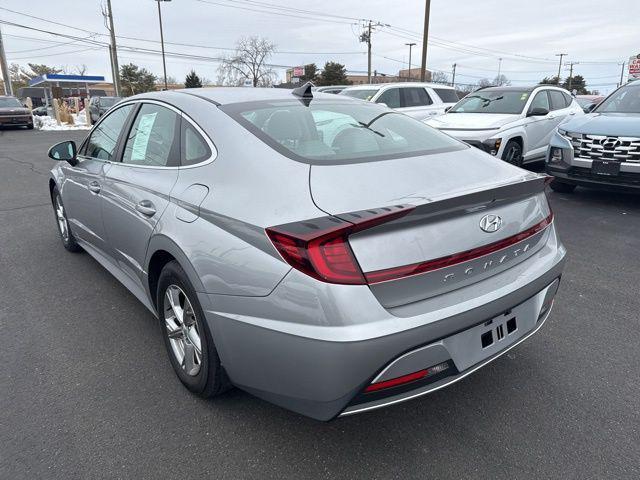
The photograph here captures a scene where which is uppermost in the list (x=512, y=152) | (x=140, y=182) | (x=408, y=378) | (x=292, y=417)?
(x=140, y=182)

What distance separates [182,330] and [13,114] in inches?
1042

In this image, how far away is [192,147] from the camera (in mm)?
2527

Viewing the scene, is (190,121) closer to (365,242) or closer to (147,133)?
(147,133)

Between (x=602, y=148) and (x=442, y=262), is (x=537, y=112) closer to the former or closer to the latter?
(x=602, y=148)

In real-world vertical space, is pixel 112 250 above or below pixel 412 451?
above

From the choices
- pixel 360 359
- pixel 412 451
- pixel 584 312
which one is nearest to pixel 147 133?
pixel 360 359

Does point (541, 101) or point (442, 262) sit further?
point (541, 101)

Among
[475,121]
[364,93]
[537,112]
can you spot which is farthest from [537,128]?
[364,93]

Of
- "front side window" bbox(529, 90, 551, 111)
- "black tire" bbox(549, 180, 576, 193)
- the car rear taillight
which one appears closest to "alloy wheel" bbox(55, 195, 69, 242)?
the car rear taillight

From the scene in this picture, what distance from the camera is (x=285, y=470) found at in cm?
206

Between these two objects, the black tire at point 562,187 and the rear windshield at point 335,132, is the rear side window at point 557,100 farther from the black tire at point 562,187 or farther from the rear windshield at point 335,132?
the rear windshield at point 335,132

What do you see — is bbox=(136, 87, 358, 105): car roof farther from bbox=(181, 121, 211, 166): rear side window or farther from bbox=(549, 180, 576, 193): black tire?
bbox=(549, 180, 576, 193): black tire

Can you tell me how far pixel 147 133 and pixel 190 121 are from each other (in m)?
0.60

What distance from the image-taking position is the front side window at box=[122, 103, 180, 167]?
2701 millimetres
